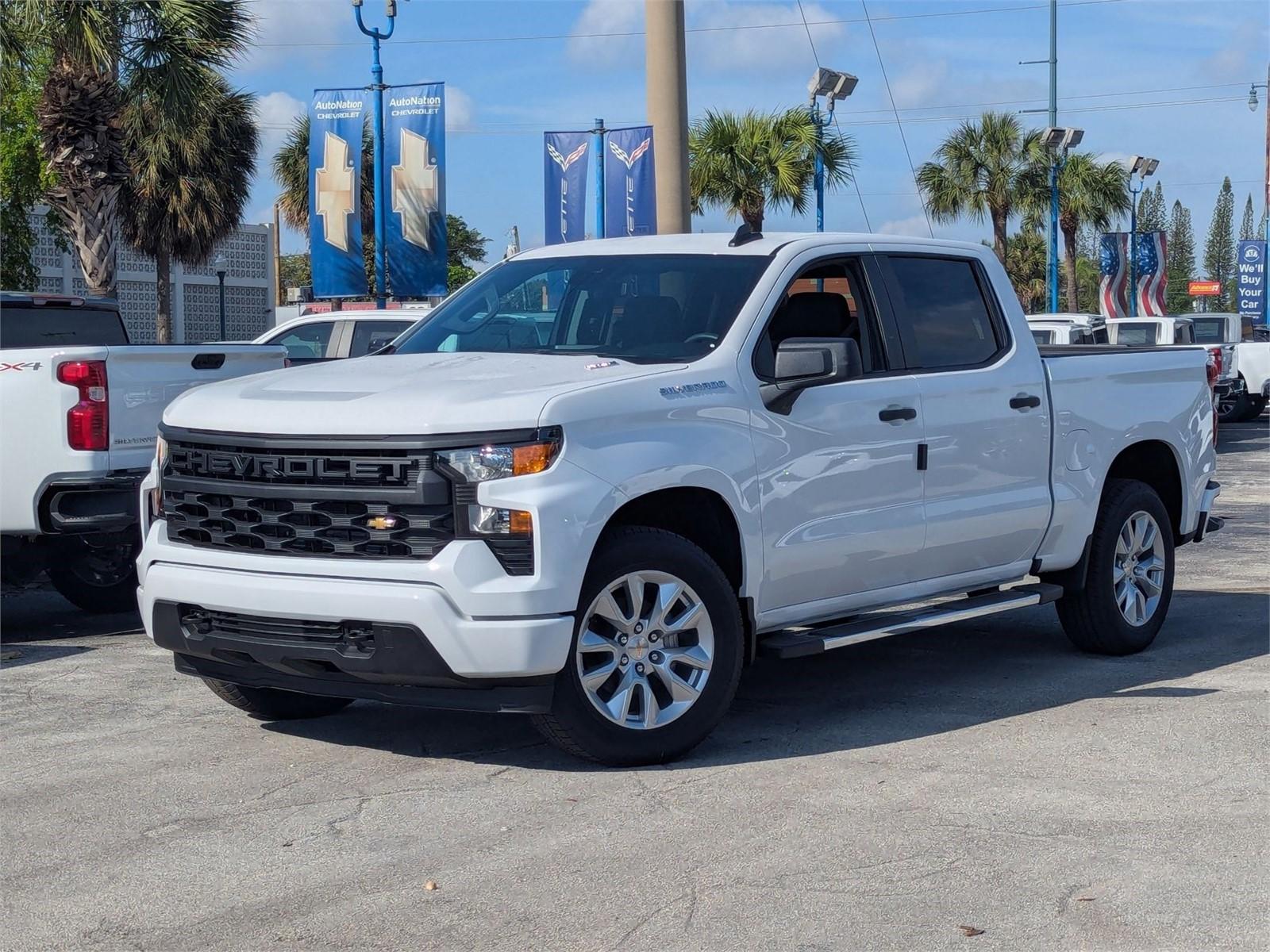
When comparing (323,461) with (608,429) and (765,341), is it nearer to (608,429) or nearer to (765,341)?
(608,429)

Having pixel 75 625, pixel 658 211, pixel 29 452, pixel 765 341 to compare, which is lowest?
pixel 75 625

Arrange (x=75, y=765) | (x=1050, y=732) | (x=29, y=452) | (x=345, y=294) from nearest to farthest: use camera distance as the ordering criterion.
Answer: (x=75, y=765), (x=1050, y=732), (x=29, y=452), (x=345, y=294)

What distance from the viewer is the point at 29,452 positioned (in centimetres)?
825

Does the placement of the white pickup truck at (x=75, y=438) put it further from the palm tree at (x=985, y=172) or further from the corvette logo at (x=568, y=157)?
the palm tree at (x=985, y=172)

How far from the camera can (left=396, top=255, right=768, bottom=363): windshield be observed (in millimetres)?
6562

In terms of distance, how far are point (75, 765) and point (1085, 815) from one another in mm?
3599

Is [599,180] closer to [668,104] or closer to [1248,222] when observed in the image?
[668,104]

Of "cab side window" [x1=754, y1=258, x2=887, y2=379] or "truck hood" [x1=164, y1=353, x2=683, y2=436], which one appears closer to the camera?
"truck hood" [x1=164, y1=353, x2=683, y2=436]

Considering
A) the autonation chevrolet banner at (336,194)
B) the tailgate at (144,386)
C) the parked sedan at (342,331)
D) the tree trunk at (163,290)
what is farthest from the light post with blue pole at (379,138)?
the tree trunk at (163,290)

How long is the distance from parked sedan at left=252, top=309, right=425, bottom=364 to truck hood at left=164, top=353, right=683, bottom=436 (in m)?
8.13

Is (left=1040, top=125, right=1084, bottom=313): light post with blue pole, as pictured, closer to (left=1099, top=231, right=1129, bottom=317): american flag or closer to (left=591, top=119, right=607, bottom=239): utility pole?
(left=1099, top=231, right=1129, bottom=317): american flag

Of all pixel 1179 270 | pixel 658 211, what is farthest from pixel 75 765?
pixel 1179 270

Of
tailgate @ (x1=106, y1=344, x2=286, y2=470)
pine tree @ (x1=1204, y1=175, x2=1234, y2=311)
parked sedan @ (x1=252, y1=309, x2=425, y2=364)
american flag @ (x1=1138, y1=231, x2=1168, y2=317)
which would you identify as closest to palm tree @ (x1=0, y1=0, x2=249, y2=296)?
parked sedan @ (x1=252, y1=309, x2=425, y2=364)

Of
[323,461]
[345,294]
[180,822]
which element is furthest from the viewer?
[345,294]
